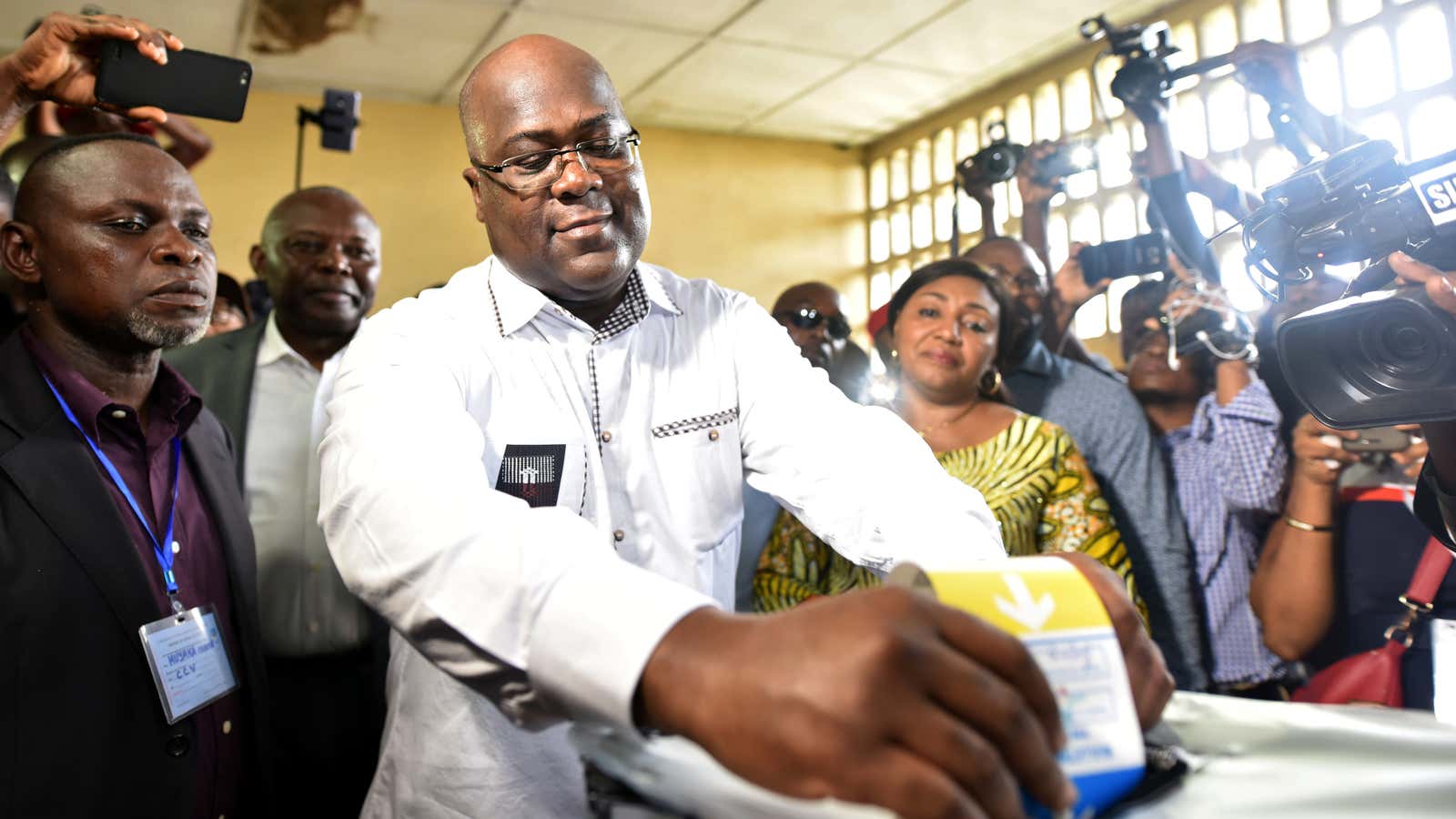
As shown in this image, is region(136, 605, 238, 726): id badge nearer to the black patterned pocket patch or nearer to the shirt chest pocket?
the black patterned pocket patch

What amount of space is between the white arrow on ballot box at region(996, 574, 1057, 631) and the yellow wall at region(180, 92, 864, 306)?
6.04m

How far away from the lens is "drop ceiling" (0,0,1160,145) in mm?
4781

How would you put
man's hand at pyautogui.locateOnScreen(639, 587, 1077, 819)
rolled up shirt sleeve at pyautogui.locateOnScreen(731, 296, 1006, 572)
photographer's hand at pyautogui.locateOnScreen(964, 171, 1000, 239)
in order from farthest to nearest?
1. photographer's hand at pyautogui.locateOnScreen(964, 171, 1000, 239)
2. rolled up shirt sleeve at pyautogui.locateOnScreen(731, 296, 1006, 572)
3. man's hand at pyautogui.locateOnScreen(639, 587, 1077, 819)

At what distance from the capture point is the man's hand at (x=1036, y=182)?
10.2 feet

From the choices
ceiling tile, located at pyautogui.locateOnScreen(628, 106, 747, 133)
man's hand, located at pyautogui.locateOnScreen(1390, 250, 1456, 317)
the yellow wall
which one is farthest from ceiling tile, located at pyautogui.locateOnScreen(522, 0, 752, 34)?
man's hand, located at pyautogui.locateOnScreen(1390, 250, 1456, 317)

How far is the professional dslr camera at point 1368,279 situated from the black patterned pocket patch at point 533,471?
82cm

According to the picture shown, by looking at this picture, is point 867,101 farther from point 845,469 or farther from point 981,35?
point 845,469

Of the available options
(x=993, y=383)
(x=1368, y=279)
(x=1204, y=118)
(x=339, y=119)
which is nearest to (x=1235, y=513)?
(x=993, y=383)

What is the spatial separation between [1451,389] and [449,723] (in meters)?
1.07

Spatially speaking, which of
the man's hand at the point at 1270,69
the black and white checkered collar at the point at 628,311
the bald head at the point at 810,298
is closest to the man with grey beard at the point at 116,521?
the black and white checkered collar at the point at 628,311

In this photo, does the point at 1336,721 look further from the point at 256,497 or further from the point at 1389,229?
the point at 256,497

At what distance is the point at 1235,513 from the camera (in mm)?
2215

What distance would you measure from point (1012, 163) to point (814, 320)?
2.91 ft

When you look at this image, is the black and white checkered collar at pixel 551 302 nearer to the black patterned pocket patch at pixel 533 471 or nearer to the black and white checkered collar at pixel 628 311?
the black and white checkered collar at pixel 628 311
